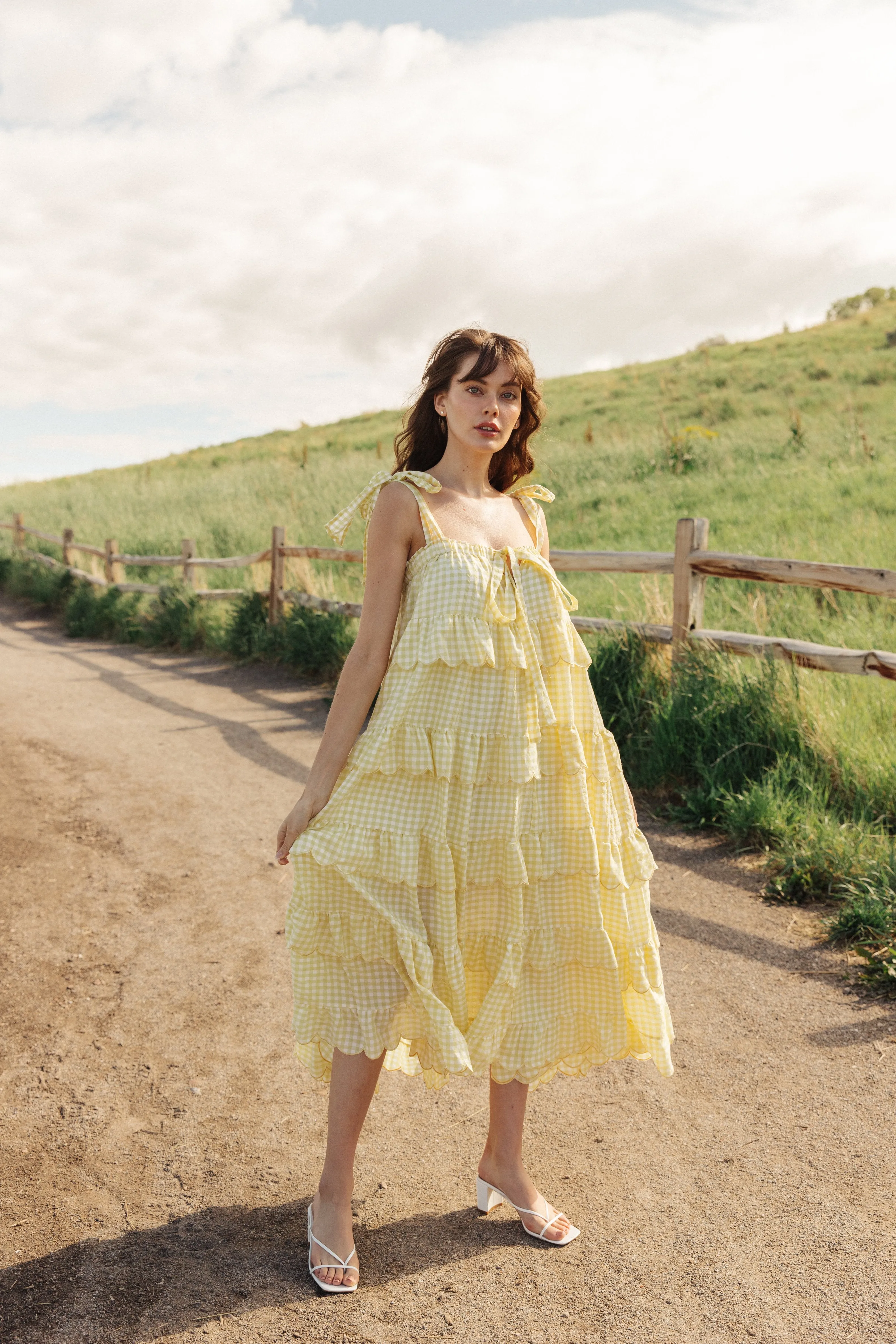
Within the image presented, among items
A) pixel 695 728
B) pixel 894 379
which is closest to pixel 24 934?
pixel 695 728

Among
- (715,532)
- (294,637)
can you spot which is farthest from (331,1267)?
(715,532)

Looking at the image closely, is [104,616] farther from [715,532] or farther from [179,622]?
[715,532]

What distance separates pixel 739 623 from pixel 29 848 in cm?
491

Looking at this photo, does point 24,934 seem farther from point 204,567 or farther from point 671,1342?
point 204,567

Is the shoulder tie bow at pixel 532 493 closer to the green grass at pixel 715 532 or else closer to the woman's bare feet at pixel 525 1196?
the woman's bare feet at pixel 525 1196

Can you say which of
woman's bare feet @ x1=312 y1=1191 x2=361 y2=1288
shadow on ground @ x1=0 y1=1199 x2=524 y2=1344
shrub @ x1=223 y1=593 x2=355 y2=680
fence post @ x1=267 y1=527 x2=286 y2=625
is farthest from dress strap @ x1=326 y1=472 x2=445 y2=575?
fence post @ x1=267 y1=527 x2=286 y2=625

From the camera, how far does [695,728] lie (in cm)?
535

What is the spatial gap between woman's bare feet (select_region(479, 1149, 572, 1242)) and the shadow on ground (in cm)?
7

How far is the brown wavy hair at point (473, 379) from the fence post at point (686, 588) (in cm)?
345

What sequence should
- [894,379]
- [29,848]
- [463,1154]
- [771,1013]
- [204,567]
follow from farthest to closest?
[894,379], [204,567], [29,848], [771,1013], [463,1154]

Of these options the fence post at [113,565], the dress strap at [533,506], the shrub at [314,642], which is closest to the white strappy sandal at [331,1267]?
the dress strap at [533,506]

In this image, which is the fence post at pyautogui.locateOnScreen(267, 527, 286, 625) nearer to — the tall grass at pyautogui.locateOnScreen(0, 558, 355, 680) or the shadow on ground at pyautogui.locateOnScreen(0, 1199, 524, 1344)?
the tall grass at pyautogui.locateOnScreen(0, 558, 355, 680)

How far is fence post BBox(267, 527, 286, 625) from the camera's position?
9.93m

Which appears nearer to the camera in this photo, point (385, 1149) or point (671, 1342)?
point (671, 1342)
